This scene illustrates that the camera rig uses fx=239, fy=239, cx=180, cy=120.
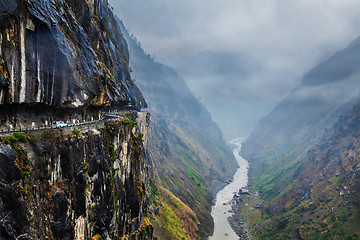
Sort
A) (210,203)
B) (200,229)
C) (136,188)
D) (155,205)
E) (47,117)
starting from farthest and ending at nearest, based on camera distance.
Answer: (210,203), (200,229), (155,205), (136,188), (47,117)

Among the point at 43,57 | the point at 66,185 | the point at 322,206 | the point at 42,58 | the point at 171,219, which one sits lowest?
the point at 66,185

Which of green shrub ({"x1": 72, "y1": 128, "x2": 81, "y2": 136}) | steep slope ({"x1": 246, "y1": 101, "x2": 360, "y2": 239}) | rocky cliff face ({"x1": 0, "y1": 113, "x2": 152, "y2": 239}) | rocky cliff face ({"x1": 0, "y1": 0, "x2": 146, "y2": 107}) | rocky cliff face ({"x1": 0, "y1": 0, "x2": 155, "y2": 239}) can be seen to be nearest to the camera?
rocky cliff face ({"x1": 0, "y1": 113, "x2": 152, "y2": 239})

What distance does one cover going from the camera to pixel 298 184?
647 feet

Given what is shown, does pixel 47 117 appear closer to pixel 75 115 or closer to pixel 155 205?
pixel 75 115

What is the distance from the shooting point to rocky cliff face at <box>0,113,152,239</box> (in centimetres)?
2788

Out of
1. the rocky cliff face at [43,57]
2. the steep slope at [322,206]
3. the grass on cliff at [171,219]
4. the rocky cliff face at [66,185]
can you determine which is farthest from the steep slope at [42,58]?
the steep slope at [322,206]

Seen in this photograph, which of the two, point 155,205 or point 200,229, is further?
point 200,229

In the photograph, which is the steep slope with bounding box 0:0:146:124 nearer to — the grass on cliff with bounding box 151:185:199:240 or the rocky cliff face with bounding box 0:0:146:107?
the rocky cliff face with bounding box 0:0:146:107

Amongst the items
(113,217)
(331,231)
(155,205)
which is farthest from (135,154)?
(331,231)

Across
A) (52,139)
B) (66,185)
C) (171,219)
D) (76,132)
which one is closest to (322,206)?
(171,219)

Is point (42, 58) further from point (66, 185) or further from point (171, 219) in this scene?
point (171, 219)

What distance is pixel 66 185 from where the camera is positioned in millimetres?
36062

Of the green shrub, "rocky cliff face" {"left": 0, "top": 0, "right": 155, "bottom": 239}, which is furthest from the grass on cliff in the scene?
the green shrub

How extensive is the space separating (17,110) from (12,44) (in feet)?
31.3
